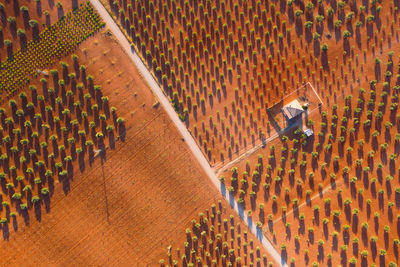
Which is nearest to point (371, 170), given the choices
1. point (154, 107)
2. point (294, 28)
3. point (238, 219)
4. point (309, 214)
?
point (309, 214)

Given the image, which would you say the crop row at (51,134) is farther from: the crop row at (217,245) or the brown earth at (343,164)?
the brown earth at (343,164)

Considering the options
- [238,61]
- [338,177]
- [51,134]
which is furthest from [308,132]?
[51,134]

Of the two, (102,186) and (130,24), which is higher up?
(130,24)

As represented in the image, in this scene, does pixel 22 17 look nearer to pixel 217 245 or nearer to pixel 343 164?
pixel 217 245

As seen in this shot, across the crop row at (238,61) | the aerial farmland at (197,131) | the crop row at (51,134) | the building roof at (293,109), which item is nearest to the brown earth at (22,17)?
the aerial farmland at (197,131)

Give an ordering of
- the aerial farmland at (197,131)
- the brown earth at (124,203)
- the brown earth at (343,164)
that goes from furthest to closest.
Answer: the brown earth at (124,203)
the aerial farmland at (197,131)
the brown earth at (343,164)

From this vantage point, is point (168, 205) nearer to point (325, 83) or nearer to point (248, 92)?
point (248, 92)

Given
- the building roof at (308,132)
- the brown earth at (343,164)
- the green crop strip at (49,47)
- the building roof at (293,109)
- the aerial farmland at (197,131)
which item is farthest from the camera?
the green crop strip at (49,47)
